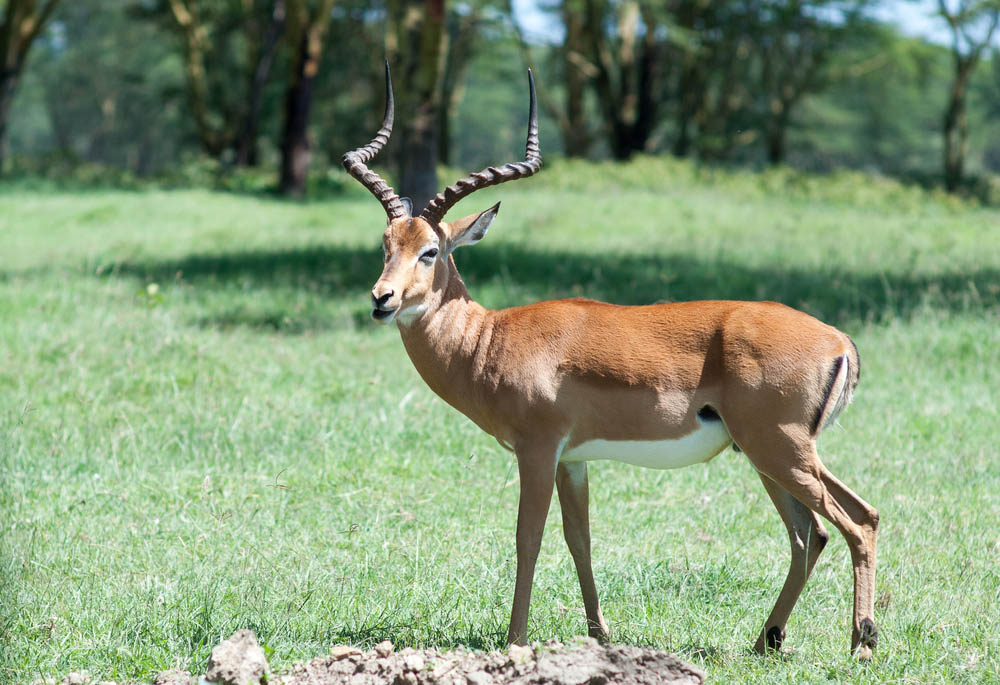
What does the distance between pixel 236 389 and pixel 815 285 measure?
6344 mm

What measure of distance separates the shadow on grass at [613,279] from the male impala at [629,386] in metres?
5.76

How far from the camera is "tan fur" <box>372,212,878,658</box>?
3.56 meters

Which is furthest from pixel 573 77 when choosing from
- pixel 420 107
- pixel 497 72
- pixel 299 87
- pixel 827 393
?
pixel 827 393

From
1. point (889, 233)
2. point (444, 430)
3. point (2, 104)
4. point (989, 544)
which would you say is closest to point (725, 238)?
point (889, 233)

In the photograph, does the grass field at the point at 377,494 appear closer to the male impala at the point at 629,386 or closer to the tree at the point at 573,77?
the male impala at the point at 629,386

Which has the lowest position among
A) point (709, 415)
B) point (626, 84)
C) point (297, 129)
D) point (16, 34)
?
point (709, 415)

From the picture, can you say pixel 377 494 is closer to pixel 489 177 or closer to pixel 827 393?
pixel 489 177

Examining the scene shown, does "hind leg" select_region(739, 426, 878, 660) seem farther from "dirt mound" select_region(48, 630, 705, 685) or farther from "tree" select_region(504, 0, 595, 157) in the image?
"tree" select_region(504, 0, 595, 157)

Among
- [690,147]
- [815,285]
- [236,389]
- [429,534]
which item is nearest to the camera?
[429,534]

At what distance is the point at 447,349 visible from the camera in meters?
3.94

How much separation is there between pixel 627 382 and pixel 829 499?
0.78 metres

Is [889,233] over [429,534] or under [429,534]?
over

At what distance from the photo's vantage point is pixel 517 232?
1520cm

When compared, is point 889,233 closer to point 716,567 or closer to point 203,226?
point 203,226
